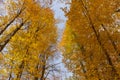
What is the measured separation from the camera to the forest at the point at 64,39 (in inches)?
501

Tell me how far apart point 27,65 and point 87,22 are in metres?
4.92

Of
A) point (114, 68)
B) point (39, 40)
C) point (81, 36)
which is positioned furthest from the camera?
point (39, 40)

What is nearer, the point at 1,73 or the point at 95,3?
the point at 95,3

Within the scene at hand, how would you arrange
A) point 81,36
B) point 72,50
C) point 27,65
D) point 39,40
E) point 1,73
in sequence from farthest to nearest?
point 72,50 → point 39,40 → point 27,65 → point 1,73 → point 81,36

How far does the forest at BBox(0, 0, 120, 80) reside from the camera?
41.7 ft

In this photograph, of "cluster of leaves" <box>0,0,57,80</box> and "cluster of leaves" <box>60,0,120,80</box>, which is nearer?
"cluster of leaves" <box>60,0,120,80</box>

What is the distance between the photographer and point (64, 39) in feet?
64.5

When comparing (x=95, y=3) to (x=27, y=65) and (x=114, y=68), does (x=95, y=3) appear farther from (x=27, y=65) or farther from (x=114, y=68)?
(x=27, y=65)

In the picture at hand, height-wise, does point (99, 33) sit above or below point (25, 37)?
below

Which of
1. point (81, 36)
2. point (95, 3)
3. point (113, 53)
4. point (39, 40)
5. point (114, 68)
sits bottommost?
point (114, 68)

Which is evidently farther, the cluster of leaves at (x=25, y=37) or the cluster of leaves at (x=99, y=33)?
the cluster of leaves at (x=25, y=37)

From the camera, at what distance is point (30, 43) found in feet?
53.5

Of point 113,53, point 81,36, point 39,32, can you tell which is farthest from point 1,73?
point 113,53

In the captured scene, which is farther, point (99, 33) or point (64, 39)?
point (64, 39)
